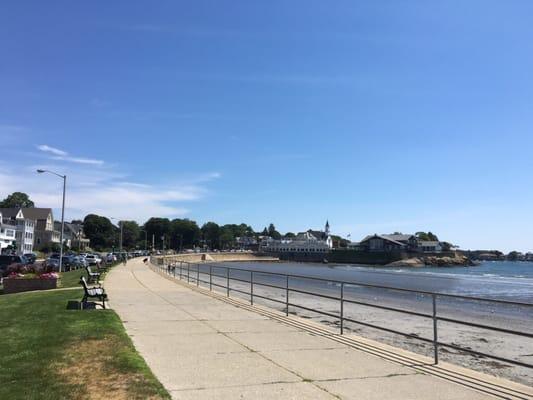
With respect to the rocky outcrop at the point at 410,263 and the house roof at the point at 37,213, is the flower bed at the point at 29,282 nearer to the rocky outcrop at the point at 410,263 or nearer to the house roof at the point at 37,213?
the house roof at the point at 37,213

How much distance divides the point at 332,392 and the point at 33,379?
3.62 metres

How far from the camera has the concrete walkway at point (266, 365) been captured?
21.3 feet

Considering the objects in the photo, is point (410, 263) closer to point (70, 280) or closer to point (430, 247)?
point (430, 247)

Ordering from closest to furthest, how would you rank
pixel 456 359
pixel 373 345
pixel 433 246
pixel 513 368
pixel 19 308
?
pixel 373 345, pixel 513 368, pixel 456 359, pixel 19 308, pixel 433 246

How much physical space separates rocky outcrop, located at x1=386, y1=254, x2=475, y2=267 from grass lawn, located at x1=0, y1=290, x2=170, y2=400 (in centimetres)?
16617

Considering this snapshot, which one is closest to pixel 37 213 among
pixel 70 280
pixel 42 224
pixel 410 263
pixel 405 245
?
pixel 42 224

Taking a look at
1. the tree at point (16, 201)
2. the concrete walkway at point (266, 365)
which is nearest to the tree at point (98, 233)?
the tree at point (16, 201)

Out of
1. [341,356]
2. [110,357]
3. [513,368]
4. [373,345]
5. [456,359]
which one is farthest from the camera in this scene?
[456,359]

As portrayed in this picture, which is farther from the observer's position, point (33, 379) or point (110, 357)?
point (110, 357)

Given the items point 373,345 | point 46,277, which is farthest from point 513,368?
point 46,277

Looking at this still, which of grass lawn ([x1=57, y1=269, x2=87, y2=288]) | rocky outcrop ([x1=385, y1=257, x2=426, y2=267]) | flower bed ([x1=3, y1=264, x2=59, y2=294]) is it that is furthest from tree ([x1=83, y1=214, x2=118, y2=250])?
flower bed ([x1=3, y1=264, x2=59, y2=294])

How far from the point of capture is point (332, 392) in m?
6.48

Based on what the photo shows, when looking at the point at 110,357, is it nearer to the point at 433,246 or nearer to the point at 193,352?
the point at 193,352

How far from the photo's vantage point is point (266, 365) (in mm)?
7938
